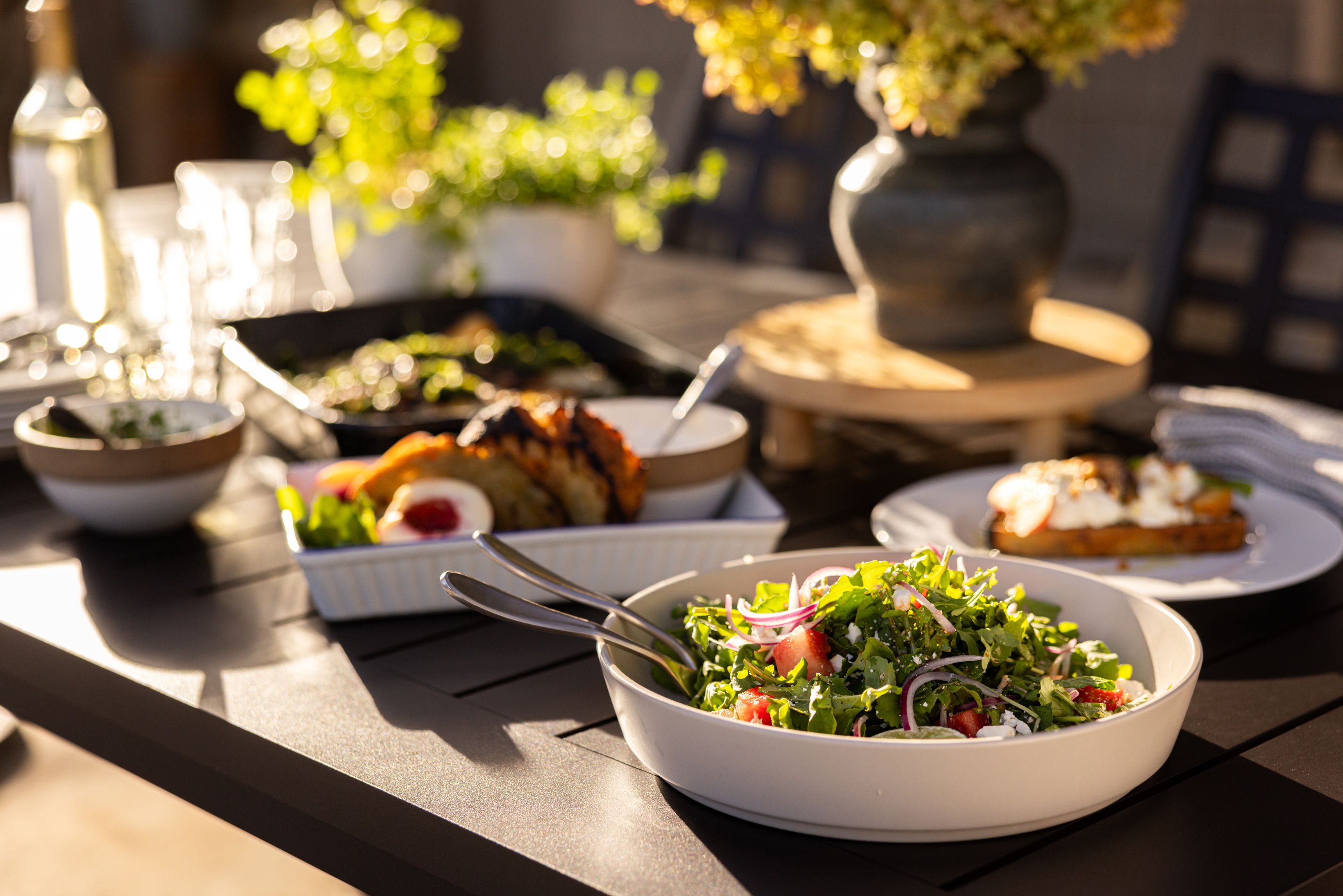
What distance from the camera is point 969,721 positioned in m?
0.71

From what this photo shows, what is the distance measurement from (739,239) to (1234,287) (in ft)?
2.93

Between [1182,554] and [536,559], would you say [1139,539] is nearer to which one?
[1182,554]

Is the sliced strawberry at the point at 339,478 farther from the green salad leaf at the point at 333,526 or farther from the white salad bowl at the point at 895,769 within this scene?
the white salad bowl at the point at 895,769

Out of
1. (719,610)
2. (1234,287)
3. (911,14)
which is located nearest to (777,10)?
(911,14)

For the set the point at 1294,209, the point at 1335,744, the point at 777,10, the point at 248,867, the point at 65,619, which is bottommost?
the point at 248,867

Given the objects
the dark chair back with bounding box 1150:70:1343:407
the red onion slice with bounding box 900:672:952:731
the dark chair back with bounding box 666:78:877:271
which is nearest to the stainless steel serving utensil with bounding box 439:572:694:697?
the red onion slice with bounding box 900:672:952:731

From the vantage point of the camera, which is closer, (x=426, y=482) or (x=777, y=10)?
(x=426, y=482)

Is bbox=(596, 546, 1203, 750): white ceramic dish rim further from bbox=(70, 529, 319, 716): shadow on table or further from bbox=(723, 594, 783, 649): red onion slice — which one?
bbox=(70, 529, 319, 716): shadow on table

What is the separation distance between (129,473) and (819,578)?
2.14 ft

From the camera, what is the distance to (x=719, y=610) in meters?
0.82

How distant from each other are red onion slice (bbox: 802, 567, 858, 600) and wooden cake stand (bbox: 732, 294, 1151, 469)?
1.55ft

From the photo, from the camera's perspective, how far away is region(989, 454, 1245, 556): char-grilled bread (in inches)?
43.6

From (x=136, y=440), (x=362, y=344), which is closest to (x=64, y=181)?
(x=362, y=344)

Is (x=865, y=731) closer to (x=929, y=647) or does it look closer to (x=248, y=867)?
(x=929, y=647)
